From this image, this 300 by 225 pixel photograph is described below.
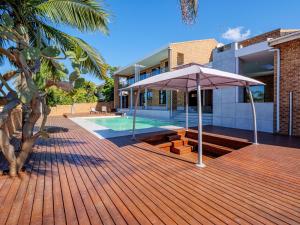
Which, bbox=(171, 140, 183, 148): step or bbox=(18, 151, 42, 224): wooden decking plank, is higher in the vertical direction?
bbox=(18, 151, 42, 224): wooden decking plank

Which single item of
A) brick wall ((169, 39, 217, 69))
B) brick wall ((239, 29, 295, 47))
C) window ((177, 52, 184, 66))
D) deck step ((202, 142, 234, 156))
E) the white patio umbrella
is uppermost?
brick wall ((169, 39, 217, 69))

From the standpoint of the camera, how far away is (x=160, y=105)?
24578mm

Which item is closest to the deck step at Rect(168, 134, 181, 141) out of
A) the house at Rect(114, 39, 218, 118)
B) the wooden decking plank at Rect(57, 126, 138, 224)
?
the wooden decking plank at Rect(57, 126, 138, 224)

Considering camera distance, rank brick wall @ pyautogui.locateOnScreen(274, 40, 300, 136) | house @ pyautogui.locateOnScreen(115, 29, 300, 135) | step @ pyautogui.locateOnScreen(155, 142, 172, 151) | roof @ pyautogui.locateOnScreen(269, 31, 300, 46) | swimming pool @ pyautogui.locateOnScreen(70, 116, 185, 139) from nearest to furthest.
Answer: roof @ pyautogui.locateOnScreen(269, 31, 300, 46) → step @ pyautogui.locateOnScreen(155, 142, 172, 151) → brick wall @ pyautogui.locateOnScreen(274, 40, 300, 136) → house @ pyautogui.locateOnScreen(115, 29, 300, 135) → swimming pool @ pyautogui.locateOnScreen(70, 116, 185, 139)

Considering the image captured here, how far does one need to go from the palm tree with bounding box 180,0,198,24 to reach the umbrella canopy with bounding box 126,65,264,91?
1.29 meters

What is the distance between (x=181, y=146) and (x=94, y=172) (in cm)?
511

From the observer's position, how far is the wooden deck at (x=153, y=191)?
9.32ft

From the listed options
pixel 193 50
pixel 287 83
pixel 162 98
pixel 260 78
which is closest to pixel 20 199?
pixel 287 83

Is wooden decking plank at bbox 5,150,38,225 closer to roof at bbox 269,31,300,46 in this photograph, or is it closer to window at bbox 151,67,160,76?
roof at bbox 269,31,300,46

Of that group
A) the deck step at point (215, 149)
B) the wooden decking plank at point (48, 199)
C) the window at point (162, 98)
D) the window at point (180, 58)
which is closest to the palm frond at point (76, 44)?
the wooden decking plank at point (48, 199)

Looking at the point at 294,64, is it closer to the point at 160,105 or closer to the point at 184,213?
the point at 184,213

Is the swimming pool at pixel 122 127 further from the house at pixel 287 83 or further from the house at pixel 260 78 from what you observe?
the house at pixel 287 83

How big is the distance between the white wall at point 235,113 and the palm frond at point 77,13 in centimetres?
862

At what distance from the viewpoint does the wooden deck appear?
2842 millimetres
